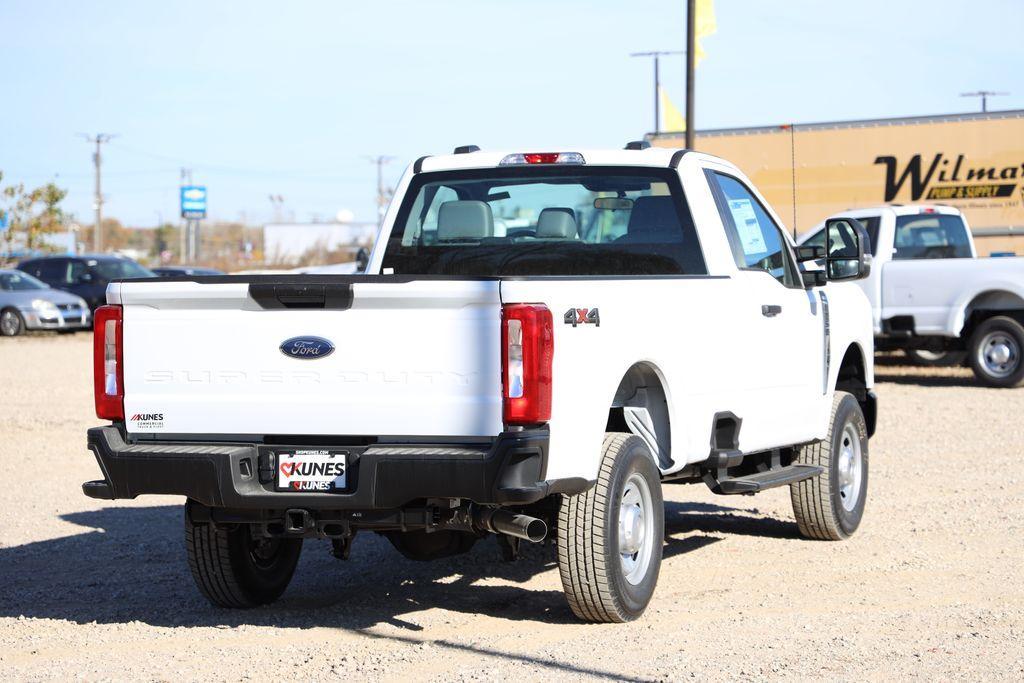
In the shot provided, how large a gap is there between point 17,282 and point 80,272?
7.57 ft

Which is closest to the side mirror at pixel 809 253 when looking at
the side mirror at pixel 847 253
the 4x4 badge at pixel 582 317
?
the side mirror at pixel 847 253

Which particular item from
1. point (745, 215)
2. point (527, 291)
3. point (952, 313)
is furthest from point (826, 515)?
point (952, 313)

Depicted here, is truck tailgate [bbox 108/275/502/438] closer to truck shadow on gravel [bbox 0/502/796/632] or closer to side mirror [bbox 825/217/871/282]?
truck shadow on gravel [bbox 0/502/796/632]

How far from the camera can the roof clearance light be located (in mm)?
7477

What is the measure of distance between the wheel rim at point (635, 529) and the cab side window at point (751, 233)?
1.63m

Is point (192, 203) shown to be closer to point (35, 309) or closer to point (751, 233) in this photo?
point (35, 309)

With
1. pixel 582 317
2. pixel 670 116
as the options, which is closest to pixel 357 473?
pixel 582 317

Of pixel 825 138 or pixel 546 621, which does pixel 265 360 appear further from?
pixel 825 138

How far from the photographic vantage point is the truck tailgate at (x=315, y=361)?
5.43m

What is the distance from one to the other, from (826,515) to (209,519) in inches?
146

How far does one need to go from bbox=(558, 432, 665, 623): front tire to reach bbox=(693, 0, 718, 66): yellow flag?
62.9 ft

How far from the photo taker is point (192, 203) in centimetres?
11625

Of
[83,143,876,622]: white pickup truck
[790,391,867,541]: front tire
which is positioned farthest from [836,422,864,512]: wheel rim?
[83,143,876,622]: white pickup truck

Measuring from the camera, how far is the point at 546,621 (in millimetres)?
6301
